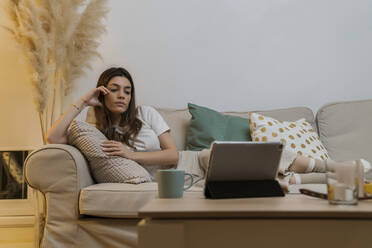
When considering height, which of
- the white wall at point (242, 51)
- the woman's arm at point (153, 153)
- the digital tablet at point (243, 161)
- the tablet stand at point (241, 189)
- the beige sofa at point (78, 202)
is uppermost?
the white wall at point (242, 51)

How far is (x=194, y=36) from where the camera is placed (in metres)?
3.10

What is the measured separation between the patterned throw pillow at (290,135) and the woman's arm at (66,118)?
887 millimetres

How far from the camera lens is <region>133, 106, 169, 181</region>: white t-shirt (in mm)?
2428

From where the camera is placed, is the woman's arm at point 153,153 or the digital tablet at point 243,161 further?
the woman's arm at point 153,153

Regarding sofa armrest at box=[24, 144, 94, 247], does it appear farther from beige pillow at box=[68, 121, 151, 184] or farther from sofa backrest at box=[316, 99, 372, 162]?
sofa backrest at box=[316, 99, 372, 162]

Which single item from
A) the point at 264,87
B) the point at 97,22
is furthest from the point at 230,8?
the point at 97,22

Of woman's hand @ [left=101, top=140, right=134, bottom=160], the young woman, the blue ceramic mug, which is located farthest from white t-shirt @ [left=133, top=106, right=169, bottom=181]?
the blue ceramic mug

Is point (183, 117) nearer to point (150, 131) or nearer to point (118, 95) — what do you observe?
point (150, 131)

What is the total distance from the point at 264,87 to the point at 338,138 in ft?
2.14

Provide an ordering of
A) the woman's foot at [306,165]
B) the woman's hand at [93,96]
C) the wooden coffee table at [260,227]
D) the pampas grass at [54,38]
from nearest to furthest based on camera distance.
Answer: the wooden coffee table at [260,227]
the woman's foot at [306,165]
the woman's hand at [93,96]
the pampas grass at [54,38]

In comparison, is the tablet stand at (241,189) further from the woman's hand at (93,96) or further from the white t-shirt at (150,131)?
the woman's hand at (93,96)

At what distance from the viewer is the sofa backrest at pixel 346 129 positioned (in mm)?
2566

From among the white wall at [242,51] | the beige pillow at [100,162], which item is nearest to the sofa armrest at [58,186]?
the beige pillow at [100,162]

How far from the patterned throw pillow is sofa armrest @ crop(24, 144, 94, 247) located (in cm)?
107
